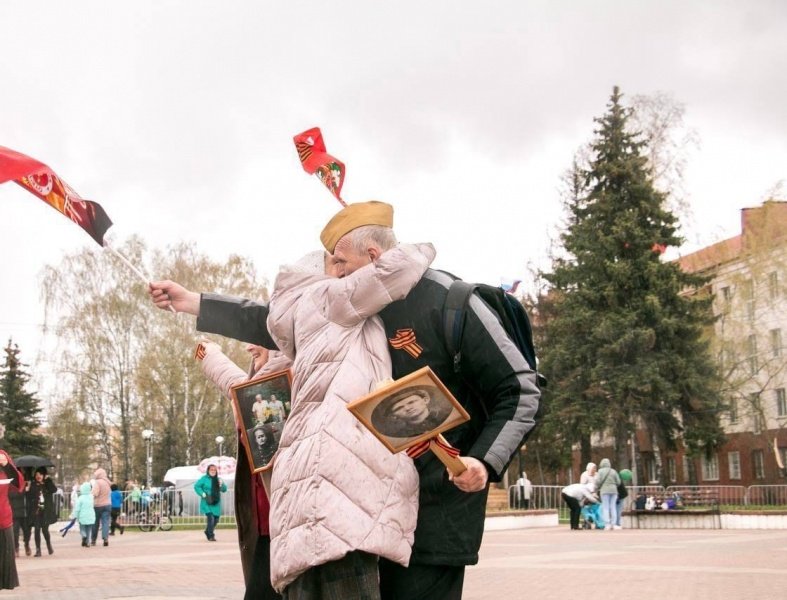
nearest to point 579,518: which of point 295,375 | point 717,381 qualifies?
point 717,381

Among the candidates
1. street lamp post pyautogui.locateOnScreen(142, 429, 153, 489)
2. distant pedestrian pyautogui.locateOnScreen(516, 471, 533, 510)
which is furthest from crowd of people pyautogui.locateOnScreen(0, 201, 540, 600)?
street lamp post pyautogui.locateOnScreen(142, 429, 153, 489)

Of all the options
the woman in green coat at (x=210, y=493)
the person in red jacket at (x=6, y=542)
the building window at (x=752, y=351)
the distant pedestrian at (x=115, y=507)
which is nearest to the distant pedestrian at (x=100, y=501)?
the woman in green coat at (x=210, y=493)

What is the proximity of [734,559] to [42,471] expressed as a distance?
14.2 meters

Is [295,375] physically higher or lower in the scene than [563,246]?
lower

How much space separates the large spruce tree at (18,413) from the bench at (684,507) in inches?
1472

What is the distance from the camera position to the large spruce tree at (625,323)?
4275 cm

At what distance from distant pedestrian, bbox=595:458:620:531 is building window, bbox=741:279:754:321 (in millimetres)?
23343

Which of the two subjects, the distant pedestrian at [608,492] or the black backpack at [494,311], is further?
the distant pedestrian at [608,492]

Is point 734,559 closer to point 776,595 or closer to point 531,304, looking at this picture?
point 776,595

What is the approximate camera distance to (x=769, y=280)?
4641cm

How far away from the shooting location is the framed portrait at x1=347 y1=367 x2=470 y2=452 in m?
2.68

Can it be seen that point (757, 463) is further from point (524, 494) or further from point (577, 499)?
point (577, 499)

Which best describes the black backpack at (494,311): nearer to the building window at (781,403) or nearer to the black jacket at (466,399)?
the black jacket at (466,399)

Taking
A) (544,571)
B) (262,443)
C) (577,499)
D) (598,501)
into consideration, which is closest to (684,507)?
(598,501)
